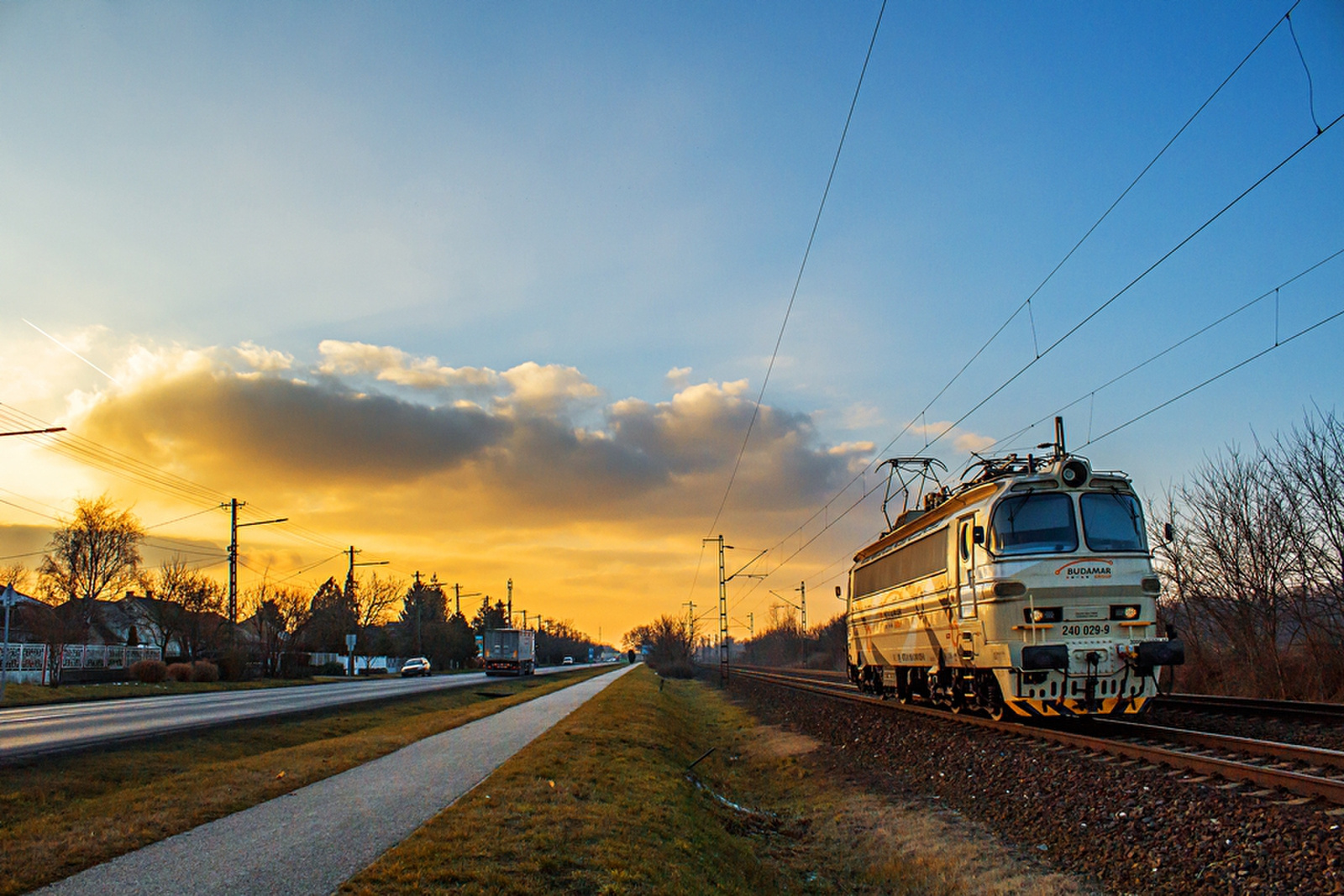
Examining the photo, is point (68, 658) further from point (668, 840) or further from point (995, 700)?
point (995, 700)

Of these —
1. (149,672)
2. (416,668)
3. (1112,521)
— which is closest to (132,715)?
(149,672)

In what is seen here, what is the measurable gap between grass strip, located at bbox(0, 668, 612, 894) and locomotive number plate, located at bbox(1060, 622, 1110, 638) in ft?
35.2

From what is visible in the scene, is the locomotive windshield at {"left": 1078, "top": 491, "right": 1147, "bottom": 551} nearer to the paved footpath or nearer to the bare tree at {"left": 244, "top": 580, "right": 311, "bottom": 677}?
the paved footpath

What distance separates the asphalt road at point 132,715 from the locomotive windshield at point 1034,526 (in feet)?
49.3

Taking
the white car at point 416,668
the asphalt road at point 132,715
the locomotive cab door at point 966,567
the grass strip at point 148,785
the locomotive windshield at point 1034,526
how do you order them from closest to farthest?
the grass strip at point 148,785, the locomotive windshield at point 1034,526, the locomotive cab door at point 966,567, the asphalt road at point 132,715, the white car at point 416,668

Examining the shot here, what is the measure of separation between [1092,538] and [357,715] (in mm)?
19411

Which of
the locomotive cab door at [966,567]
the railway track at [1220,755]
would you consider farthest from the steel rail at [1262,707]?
the locomotive cab door at [966,567]

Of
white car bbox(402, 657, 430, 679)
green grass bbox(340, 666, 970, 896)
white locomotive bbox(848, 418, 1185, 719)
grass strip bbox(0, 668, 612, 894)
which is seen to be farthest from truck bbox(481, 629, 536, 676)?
white locomotive bbox(848, 418, 1185, 719)

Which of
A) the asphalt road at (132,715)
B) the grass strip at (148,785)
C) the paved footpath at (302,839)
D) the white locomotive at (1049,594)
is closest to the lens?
the paved footpath at (302,839)

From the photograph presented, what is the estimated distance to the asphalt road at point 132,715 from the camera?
581 inches

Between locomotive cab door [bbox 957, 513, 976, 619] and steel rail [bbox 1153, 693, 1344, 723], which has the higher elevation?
locomotive cab door [bbox 957, 513, 976, 619]

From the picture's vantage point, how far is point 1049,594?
1302cm

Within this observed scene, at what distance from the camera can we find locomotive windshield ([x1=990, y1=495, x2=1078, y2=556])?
13.4 meters

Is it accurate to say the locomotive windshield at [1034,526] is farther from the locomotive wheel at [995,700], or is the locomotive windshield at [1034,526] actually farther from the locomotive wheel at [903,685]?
the locomotive wheel at [903,685]
